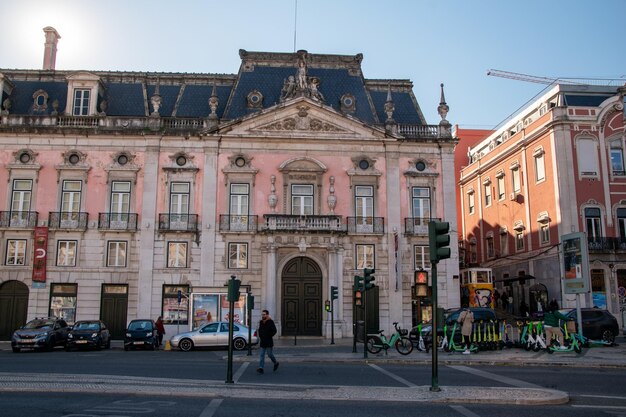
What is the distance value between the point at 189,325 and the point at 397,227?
1355cm

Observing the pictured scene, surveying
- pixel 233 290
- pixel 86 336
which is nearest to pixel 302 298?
pixel 86 336

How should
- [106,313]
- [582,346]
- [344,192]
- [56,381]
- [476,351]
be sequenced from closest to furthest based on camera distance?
[56,381] → [476,351] → [582,346] → [106,313] → [344,192]

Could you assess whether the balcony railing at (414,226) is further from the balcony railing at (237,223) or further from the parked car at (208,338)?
the parked car at (208,338)

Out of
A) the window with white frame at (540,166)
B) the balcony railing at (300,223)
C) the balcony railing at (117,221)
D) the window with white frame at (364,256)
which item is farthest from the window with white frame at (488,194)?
the balcony railing at (117,221)

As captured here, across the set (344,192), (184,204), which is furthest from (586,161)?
(184,204)

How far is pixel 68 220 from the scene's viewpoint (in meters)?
35.7

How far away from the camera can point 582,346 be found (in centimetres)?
2541

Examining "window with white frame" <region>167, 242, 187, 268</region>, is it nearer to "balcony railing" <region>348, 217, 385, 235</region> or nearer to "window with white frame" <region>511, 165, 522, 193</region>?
"balcony railing" <region>348, 217, 385, 235</region>

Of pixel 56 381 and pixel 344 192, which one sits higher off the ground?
pixel 344 192

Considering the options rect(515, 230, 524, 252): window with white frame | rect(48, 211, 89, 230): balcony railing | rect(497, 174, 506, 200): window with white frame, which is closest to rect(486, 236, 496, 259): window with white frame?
rect(497, 174, 506, 200): window with white frame

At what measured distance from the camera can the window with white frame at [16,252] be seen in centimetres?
3500

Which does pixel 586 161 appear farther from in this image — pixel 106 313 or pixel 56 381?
pixel 56 381

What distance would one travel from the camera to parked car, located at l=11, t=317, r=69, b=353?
1047 inches

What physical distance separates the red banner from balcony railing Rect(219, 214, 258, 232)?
1008cm
